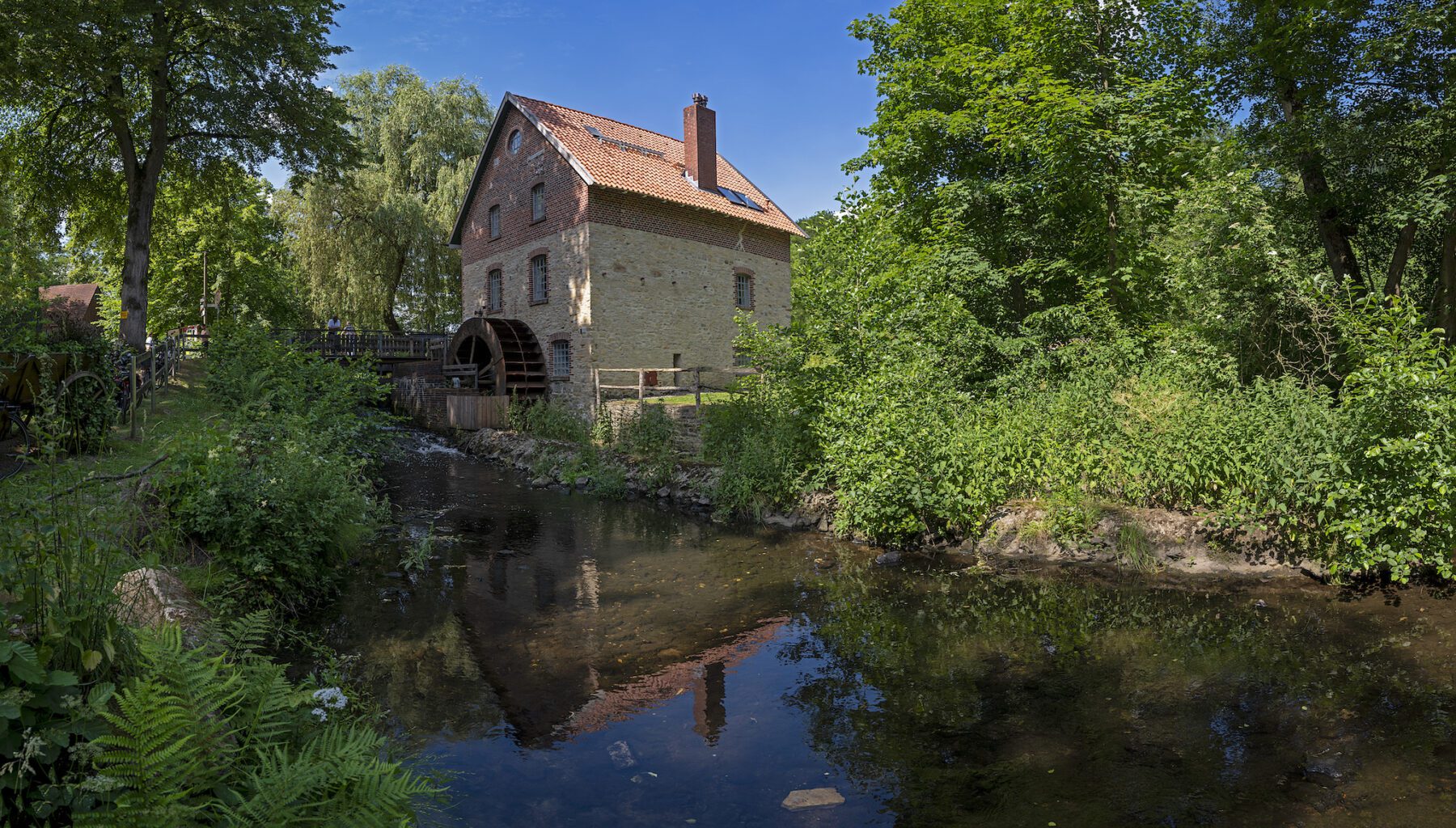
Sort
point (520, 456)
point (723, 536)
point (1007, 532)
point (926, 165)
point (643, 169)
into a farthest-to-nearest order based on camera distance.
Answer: point (643, 169) → point (520, 456) → point (926, 165) → point (723, 536) → point (1007, 532)

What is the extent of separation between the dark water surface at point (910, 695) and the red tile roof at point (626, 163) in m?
14.5

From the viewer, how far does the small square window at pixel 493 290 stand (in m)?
24.3

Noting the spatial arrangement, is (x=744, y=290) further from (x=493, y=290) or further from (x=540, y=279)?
(x=493, y=290)

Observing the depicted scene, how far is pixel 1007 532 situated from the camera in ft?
30.4

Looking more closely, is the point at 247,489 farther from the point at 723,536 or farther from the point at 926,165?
the point at 926,165

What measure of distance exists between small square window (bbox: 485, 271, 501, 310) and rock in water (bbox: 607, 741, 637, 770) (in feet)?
69.7

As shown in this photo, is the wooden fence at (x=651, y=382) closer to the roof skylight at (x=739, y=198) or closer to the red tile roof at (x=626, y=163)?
the red tile roof at (x=626, y=163)

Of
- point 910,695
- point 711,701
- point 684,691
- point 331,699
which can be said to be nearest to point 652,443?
point 684,691

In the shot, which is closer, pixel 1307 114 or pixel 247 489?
pixel 247 489

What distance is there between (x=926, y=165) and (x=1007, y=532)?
879 cm

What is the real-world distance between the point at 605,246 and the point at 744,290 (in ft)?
18.8

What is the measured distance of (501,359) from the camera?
20.8m

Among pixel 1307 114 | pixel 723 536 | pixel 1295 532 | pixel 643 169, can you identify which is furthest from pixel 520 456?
pixel 1307 114

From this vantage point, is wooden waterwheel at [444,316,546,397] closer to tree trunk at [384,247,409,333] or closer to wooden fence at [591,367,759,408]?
wooden fence at [591,367,759,408]
